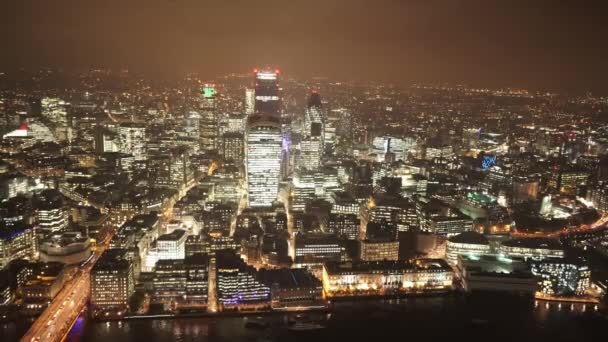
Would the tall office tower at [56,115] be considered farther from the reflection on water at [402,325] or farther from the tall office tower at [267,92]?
the reflection on water at [402,325]

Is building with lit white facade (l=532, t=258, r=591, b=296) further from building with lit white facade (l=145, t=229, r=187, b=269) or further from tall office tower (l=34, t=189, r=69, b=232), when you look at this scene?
tall office tower (l=34, t=189, r=69, b=232)

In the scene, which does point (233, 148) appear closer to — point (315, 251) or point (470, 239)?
point (315, 251)

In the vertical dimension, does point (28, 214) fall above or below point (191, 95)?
below

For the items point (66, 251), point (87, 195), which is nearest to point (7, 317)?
point (66, 251)

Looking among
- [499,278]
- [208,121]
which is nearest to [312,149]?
[208,121]

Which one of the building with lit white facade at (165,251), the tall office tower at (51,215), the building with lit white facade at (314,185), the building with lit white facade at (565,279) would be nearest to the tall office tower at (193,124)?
the building with lit white facade at (314,185)

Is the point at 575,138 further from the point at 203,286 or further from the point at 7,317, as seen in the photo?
the point at 7,317

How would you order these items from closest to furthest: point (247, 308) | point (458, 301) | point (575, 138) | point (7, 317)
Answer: point (7, 317) < point (247, 308) < point (458, 301) < point (575, 138)
